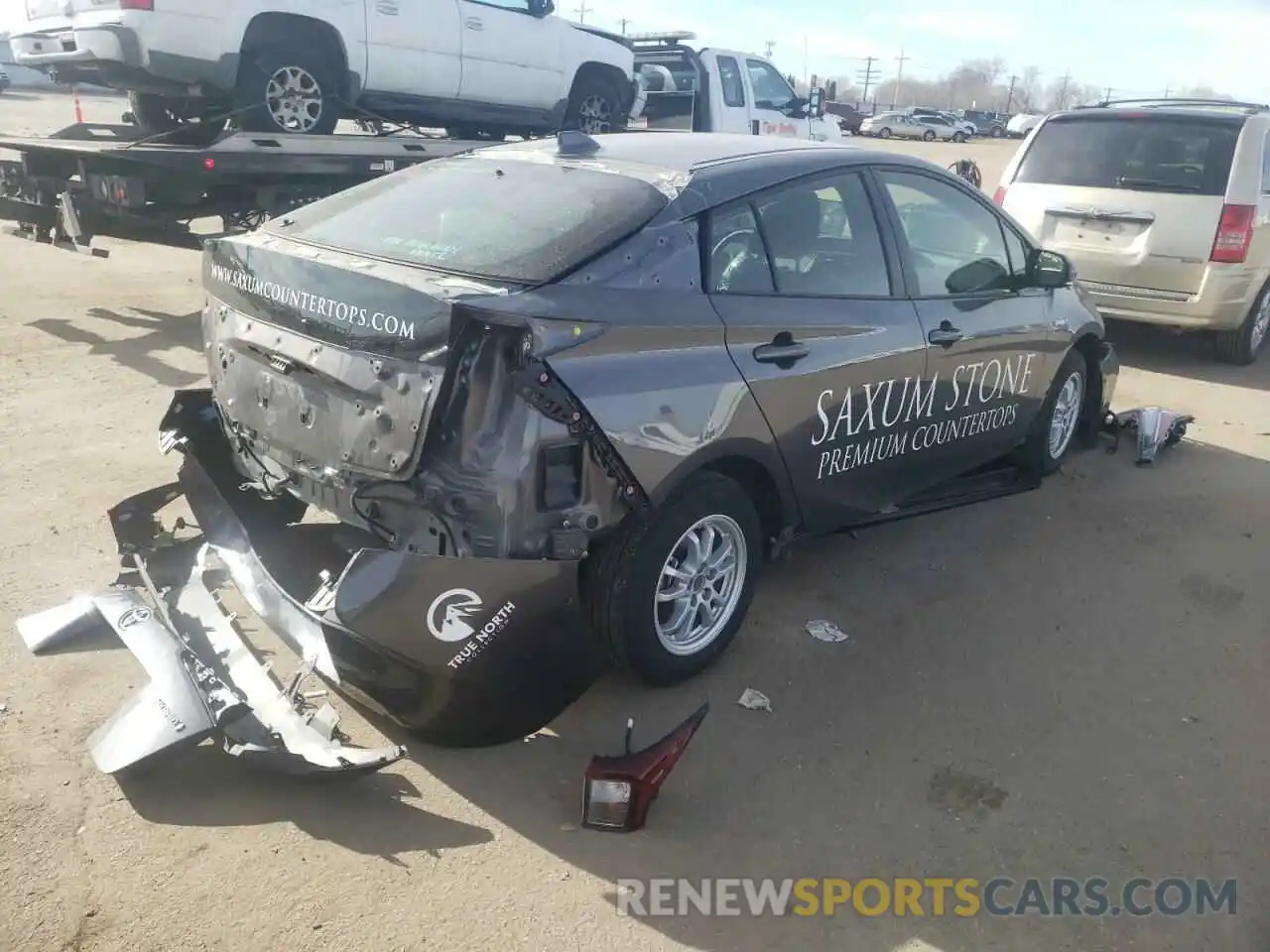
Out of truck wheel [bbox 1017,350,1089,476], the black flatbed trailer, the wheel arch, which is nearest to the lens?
truck wheel [bbox 1017,350,1089,476]

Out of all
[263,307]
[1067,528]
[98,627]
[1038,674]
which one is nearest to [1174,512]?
[1067,528]

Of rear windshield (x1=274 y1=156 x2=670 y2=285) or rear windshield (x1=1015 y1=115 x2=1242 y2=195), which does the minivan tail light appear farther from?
rear windshield (x1=274 y1=156 x2=670 y2=285)

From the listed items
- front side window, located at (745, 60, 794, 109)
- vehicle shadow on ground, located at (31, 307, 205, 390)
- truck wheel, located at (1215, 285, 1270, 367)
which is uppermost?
front side window, located at (745, 60, 794, 109)

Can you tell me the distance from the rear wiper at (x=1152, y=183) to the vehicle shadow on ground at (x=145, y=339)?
6729 millimetres

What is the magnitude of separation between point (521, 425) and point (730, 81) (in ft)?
35.3

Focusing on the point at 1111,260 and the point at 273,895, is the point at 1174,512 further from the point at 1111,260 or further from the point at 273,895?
the point at 273,895

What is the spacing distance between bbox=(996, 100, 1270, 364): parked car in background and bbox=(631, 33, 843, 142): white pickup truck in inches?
183

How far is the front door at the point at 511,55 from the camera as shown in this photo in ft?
29.2

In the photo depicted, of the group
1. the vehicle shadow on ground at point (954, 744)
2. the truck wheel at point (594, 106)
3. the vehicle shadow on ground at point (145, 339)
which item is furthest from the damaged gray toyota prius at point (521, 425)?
the truck wheel at point (594, 106)

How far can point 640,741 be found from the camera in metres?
3.31

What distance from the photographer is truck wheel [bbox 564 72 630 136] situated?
33.9 ft

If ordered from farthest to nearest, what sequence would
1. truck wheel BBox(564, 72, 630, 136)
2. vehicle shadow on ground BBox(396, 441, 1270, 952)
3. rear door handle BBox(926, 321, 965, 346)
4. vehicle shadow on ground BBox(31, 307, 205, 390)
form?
truck wheel BBox(564, 72, 630, 136), vehicle shadow on ground BBox(31, 307, 205, 390), rear door handle BBox(926, 321, 965, 346), vehicle shadow on ground BBox(396, 441, 1270, 952)

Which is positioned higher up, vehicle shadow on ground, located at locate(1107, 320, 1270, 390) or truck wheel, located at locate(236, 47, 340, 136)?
truck wheel, located at locate(236, 47, 340, 136)

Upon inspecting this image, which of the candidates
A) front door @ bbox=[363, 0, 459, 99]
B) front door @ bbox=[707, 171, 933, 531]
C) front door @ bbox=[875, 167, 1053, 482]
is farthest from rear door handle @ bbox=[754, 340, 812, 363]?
front door @ bbox=[363, 0, 459, 99]
